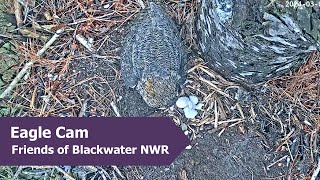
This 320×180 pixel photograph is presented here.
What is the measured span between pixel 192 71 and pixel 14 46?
0.78 metres

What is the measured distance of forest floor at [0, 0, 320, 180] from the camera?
7.30 feet

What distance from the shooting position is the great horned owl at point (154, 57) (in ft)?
6.58

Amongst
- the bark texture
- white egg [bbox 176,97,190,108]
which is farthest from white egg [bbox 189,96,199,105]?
the bark texture

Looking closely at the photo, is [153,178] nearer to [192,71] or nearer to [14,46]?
[192,71]

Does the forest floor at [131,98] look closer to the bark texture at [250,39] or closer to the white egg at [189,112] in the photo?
the white egg at [189,112]

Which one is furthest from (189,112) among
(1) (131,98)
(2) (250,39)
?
(2) (250,39)

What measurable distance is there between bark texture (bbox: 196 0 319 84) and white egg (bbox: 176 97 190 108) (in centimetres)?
19

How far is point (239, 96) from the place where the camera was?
7.34ft

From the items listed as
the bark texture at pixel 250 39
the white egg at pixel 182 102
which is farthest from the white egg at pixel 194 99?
the bark texture at pixel 250 39

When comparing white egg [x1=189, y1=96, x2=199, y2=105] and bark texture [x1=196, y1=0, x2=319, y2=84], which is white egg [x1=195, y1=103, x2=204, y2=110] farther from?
bark texture [x1=196, y1=0, x2=319, y2=84]

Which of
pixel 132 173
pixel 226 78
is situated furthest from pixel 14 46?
pixel 226 78

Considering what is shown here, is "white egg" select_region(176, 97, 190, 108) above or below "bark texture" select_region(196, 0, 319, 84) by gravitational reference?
below

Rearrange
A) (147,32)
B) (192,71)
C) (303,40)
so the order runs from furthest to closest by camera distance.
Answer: (192,71)
(147,32)
(303,40)

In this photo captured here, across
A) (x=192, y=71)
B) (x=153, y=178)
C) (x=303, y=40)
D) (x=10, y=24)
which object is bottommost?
(x=153, y=178)
